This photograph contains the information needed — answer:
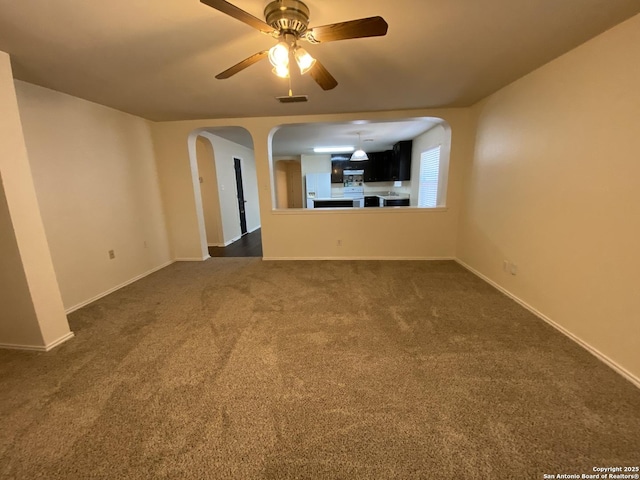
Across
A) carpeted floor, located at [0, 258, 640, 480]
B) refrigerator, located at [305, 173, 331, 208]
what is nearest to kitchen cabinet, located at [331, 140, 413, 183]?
refrigerator, located at [305, 173, 331, 208]

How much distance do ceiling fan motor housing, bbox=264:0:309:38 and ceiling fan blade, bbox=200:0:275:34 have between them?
50 mm

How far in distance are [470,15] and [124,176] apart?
4181 mm

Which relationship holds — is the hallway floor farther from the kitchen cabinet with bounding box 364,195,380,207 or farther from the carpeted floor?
the kitchen cabinet with bounding box 364,195,380,207

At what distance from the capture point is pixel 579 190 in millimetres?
2012

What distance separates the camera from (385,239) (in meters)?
4.25

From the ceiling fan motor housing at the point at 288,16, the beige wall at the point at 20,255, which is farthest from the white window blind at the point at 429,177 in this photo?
the beige wall at the point at 20,255

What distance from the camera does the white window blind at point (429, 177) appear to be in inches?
203

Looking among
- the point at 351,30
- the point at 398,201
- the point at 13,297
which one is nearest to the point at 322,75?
the point at 351,30

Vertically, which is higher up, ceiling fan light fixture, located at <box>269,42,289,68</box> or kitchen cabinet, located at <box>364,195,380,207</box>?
ceiling fan light fixture, located at <box>269,42,289,68</box>

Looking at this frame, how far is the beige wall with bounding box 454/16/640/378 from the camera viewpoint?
168cm

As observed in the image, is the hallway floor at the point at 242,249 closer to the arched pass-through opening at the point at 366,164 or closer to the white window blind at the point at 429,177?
the arched pass-through opening at the point at 366,164

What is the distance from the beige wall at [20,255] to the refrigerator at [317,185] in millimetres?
6926

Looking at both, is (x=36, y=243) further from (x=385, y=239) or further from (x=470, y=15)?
(x=385, y=239)

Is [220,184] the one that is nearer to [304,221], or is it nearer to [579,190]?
[304,221]
